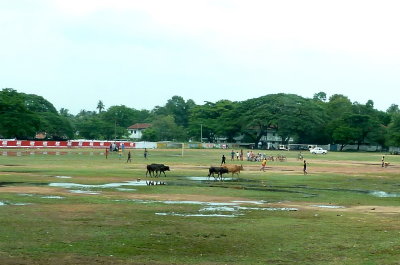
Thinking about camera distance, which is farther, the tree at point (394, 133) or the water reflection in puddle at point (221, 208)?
the tree at point (394, 133)

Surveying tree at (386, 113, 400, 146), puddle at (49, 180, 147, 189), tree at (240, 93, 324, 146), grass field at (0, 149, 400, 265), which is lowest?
grass field at (0, 149, 400, 265)

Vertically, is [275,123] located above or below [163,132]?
above

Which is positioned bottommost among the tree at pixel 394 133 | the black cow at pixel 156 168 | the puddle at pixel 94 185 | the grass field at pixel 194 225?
the grass field at pixel 194 225

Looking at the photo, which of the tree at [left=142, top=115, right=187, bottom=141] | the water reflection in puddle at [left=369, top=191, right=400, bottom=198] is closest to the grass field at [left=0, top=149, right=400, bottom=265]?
the water reflection in puddle at [left=369, top=191, right=400, bottom=198]

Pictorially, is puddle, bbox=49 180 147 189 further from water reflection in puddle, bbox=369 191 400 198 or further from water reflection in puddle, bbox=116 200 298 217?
water reflection in puddle, bbox=369 191 400 198

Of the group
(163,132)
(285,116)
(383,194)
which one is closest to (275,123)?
(285,116)

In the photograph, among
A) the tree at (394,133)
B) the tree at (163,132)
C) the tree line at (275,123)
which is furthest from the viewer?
the tree at (163,132)

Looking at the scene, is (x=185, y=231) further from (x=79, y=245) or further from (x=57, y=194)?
(x=57, y=194)

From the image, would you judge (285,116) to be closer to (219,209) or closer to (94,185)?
(94,185)

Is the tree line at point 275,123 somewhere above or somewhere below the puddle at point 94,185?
above

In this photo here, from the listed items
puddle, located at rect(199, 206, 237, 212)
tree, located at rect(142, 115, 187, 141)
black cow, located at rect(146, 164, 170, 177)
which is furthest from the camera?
tree, located at rect(142, 115, 187, 141)

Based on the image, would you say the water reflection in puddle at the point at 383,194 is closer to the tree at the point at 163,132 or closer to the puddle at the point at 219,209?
the puddle at the point at 219,209

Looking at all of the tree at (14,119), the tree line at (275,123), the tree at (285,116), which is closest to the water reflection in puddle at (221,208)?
the tree at (14,119)

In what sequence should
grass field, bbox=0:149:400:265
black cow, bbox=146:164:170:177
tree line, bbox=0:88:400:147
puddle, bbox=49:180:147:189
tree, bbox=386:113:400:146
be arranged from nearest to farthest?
grass field, bbox=0:149:400:265 < puddle, bbox=49:180:147:189 < black cow, bbox=146:164:170:177 < tree, bbox=386:113:400:146 < tree line, bbox=0:88:400:147
